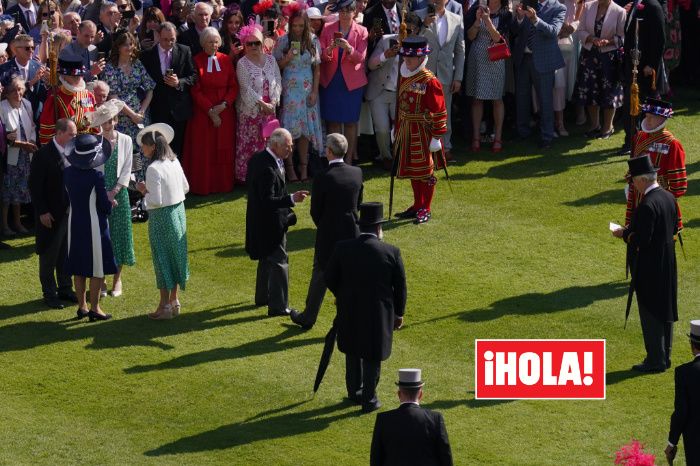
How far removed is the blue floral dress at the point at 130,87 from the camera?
17875mm

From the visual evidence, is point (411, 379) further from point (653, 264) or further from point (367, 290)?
point (653, 264)

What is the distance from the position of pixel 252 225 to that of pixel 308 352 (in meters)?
1.52

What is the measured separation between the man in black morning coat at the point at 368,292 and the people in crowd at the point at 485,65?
7.57 m

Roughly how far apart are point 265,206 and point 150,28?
466 cm

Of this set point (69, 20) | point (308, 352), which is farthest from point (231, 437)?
point (69, 20)

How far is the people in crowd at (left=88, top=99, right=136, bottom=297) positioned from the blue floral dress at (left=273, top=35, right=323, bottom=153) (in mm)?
3553

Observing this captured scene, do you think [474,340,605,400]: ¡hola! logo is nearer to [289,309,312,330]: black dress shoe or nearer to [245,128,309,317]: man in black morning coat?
[289,309,312,330]: black dress shoe

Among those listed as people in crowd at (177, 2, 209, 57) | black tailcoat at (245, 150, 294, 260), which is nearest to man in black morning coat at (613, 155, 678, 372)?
black tailcoat at (245, 150, 294, 260)

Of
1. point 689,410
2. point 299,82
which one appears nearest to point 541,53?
point 299,82

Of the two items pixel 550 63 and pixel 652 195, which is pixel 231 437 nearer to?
pixel 652 195

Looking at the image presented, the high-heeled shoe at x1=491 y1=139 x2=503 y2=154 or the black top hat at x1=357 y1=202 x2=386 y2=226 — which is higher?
the black top hat at x1=357 y1=202 x2=386 y2=226

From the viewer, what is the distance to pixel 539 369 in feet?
44.9

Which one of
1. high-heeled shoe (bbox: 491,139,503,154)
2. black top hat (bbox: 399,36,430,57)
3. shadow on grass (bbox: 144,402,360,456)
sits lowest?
shadow on grass (bbox: 144,402,360,456)

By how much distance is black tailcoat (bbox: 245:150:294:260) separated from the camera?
14727 millimetres
